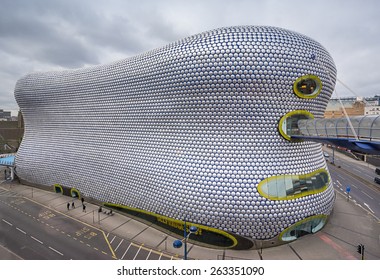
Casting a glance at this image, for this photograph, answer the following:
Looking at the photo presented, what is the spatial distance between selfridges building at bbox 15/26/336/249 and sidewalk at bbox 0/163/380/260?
0.86 metres

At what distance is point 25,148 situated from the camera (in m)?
36.5

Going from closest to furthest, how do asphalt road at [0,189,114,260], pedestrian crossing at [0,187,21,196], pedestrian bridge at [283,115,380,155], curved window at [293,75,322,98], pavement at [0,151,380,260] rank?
1. pedestrian bridge at [283,115,380,155]
2. pavement at [0,151,380,260]
3. asphalt road at [0,189,114,260]
4. curved window at [293,75,322,98]
5. pedestrian crossing at [0,187,21,196]

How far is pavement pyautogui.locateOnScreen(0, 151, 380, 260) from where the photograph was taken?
57.9 feet

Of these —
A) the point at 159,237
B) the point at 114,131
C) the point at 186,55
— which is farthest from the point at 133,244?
the point at 186,55

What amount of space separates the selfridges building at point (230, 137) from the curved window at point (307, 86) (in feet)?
0.30

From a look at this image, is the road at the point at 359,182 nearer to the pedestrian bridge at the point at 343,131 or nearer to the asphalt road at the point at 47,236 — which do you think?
the pedestrian bridge at the point at 343,131

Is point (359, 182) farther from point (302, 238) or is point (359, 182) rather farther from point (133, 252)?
point (133, 252)

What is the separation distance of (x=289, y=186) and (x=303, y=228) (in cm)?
453

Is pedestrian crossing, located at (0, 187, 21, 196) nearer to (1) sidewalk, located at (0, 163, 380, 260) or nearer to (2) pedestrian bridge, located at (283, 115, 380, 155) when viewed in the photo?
(1) sidewalk, located at (0, 163, 380, 260)

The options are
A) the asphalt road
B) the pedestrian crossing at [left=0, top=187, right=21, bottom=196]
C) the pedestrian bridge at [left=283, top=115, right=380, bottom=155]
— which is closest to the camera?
the pedestrian bridge at [left=283, top=115, right=380, bottom=155]

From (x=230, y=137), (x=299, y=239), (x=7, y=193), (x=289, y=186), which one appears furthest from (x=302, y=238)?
(x=7, y=193)

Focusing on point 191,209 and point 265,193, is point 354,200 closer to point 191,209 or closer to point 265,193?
point 265,193

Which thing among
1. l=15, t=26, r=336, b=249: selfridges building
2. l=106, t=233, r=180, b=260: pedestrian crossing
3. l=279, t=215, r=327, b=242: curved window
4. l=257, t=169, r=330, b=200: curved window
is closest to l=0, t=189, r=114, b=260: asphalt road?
l=106, t=233, r=180, b=260: pedestrian crossing

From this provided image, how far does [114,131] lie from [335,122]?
22.8 meters
